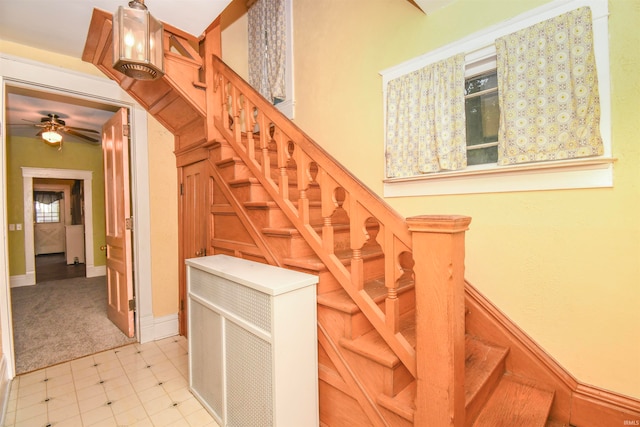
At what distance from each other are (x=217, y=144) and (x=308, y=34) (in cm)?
180

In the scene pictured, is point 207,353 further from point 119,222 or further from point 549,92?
point 549,92

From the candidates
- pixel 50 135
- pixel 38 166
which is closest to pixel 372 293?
pixel 50 135

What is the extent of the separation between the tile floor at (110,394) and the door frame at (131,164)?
1.06 ft

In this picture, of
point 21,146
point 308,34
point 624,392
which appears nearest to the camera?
point 624,392

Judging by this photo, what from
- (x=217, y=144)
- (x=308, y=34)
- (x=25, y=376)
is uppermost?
(x=308, y=34)

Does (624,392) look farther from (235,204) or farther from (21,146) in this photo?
(21,146)

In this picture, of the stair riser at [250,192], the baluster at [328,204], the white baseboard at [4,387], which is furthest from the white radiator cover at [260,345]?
the white baseboard at [4,387]

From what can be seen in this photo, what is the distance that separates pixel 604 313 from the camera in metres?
1.61

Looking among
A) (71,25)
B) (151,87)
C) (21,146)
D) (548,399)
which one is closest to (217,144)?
(151,87)

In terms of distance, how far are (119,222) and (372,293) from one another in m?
3.05

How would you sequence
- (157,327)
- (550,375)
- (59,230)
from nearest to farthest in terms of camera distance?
(550,375) → (157,327) → (59,230)

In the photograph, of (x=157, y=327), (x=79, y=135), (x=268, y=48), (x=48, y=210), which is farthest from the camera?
(x=48, y=210)

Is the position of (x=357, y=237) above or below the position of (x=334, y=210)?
below

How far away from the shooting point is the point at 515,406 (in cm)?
157
